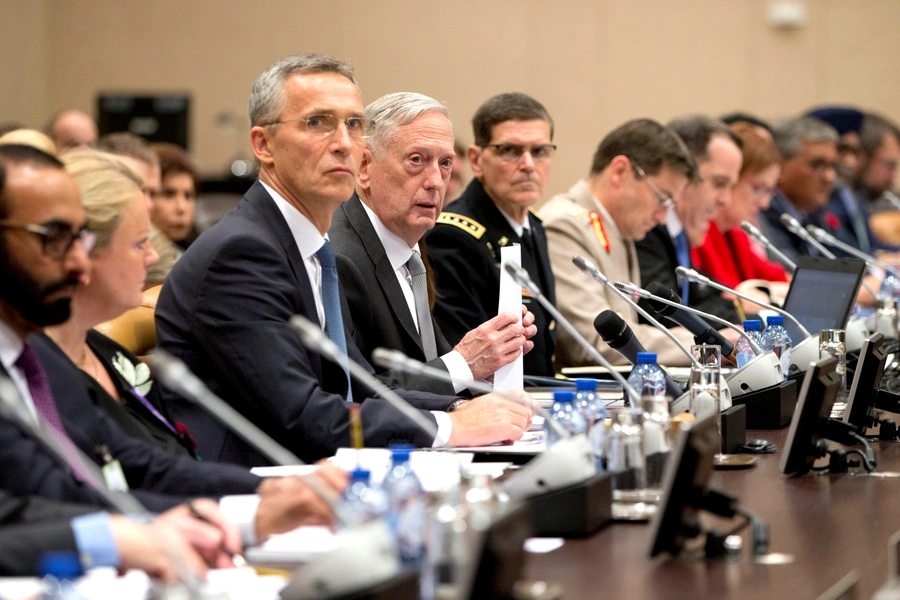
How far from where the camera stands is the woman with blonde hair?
1888 mm

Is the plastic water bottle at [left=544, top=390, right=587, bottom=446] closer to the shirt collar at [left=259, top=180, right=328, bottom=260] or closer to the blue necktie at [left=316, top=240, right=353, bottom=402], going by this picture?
the blue necktie at [left=316, top=240, right=353, bottom=402]

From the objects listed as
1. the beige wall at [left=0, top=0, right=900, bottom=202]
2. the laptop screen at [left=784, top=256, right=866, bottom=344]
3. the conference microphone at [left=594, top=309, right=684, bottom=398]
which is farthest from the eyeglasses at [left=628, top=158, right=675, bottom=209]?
the beige wall at [left=0, top=0, right=900, bottom=202]

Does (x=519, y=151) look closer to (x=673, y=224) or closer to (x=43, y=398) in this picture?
(x=673, y=224)

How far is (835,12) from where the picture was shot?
8648 mm

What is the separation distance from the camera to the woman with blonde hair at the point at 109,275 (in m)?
1.89

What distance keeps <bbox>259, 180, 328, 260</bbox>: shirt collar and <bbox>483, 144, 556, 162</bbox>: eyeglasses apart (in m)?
1.36

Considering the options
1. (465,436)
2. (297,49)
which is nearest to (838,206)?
(297,49)

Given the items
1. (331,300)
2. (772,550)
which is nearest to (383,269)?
(331,300)

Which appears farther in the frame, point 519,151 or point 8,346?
point 519,151

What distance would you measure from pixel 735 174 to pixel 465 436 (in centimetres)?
296

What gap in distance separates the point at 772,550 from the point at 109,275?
1.09m

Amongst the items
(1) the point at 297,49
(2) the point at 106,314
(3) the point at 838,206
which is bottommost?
(3) the point at 838,206

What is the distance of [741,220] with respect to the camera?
526 centimetres

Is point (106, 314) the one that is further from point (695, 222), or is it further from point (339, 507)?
point (695, 222)
